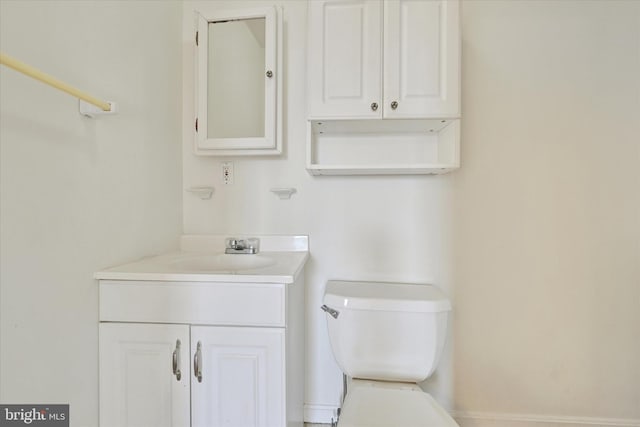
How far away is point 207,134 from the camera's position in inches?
53.6

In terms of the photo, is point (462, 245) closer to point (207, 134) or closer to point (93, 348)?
point (207, 134)

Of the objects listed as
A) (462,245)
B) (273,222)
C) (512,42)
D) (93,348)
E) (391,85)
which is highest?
(512,42)

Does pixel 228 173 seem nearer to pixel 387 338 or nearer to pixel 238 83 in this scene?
pixel 238 83

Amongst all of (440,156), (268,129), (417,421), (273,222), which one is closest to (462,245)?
(440,156)

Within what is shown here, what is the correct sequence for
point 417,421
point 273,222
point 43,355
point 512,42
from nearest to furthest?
1. point 43,355
2. point 417,421
3. point 512,42
4. point 273,222

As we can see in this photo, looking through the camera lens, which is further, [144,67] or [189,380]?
[144,67]

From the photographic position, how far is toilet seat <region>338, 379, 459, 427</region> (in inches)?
33.8

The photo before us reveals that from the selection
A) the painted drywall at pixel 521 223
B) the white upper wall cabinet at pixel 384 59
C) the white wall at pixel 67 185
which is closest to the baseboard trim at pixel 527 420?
the painted drywall at pixel 521 223

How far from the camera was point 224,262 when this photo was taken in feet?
4.29

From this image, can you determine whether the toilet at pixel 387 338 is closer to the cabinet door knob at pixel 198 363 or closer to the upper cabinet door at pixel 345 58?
the cabinet door knob at pixel 198 363

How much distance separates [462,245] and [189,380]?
1.27m

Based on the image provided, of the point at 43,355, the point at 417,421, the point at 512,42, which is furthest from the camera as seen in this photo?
the point at 512,42

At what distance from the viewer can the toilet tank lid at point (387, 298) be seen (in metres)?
1.08

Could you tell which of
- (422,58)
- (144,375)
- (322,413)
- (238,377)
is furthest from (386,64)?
(322,413)
